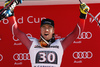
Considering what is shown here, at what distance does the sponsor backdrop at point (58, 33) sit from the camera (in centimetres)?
275

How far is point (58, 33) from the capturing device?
2816mm

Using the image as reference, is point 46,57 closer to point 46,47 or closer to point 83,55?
point 46,47

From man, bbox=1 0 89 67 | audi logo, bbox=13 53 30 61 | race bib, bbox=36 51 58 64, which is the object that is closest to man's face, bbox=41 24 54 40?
man, bbox=1 0 89 67

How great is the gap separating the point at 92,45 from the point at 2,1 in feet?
5.50

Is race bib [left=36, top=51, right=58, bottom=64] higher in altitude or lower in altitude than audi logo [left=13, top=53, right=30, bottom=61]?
higher

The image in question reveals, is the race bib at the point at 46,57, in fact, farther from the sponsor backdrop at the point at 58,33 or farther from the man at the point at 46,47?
the sponsor backdrop at the point at 58,33

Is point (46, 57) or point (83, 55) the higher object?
point (46, 57)

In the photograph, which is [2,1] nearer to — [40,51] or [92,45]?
[40,51]

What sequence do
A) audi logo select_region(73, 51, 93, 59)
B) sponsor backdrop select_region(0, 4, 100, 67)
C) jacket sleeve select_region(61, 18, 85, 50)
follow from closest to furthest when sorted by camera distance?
1. jacket sleeve select_region(61, 18, 85, 50)
2. sponsor backdrop select_region(0, 4, 100, 67)
3. audi logo select_region(73, 51, 93, 59)

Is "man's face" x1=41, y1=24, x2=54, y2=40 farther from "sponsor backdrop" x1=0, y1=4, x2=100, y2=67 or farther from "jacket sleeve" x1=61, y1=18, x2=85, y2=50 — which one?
"sponsor backdrop" x1=0, y1=4, x2=100, y2=67

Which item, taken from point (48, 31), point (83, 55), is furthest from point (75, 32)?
point (83, 55)

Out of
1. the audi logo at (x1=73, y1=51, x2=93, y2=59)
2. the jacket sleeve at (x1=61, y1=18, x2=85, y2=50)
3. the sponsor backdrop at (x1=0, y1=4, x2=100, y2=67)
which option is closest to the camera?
the jacket sleeve at (x1=61, y1=18, x2=85, y2=50)

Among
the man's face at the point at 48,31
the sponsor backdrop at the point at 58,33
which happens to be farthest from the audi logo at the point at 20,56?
the man's face at the point at 48,31

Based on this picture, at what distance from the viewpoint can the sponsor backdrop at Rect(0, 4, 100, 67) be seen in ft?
9.02
